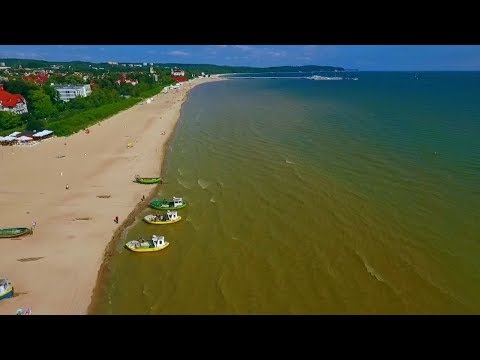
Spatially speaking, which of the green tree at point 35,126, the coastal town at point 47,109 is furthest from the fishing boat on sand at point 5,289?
the green tree at point 35,126

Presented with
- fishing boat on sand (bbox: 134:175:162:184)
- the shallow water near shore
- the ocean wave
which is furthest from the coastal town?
the ocean wave

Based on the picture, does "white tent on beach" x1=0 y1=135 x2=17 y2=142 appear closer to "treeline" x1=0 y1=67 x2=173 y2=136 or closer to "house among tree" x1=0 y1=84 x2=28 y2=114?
"treeline" x1=0 y1=67 x2=173 y2=136

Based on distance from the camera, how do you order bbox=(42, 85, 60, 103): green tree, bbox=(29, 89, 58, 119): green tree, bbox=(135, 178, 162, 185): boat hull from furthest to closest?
bbox=(42, 85, 60, 103): green tree, bbox=(29, 89, 58, 119): green tree, bbox=(135, 178, 162, 185): boat hull

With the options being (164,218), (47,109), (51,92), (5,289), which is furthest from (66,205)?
(51,92)

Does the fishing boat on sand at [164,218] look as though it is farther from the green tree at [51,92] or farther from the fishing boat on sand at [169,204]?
the green tree at [51,92]

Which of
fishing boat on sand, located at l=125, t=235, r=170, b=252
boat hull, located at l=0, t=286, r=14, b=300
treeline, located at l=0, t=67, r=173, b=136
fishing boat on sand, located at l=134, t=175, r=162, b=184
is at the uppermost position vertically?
fishing boat on sand, located at l=125, t=235, r=170, b=252

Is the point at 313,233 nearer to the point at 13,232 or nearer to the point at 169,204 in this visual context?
the point at 169,204
